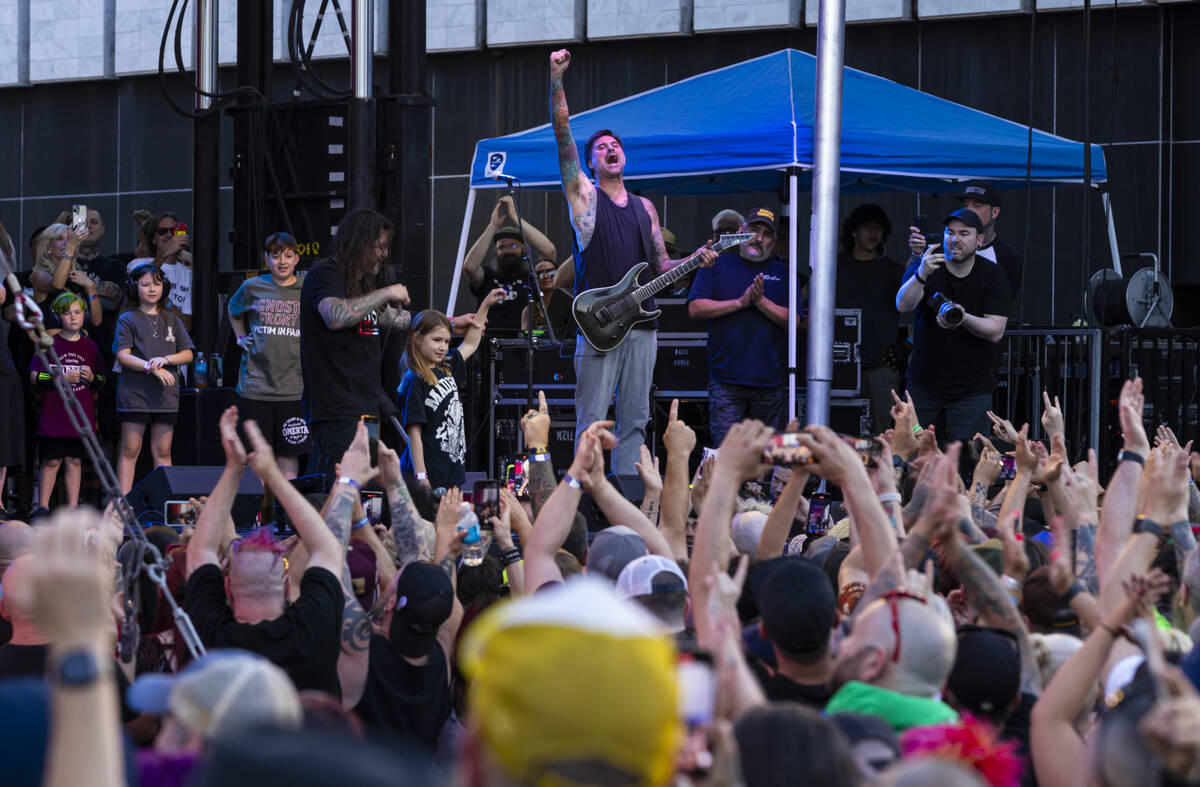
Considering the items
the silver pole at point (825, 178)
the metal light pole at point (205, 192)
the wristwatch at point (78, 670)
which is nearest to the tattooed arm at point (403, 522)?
the silver pole at point (825, 178)

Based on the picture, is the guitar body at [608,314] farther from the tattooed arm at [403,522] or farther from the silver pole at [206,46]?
the silver pole at [206,46]

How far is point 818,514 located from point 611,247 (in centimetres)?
186

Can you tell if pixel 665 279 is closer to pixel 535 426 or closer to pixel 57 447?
pixel 535 426

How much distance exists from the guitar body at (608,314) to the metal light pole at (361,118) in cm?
171

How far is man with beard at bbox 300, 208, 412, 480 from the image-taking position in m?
6.83

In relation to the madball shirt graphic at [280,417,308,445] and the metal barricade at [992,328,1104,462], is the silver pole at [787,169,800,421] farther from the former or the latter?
the madball shirt graphic at [280,417,308,445]

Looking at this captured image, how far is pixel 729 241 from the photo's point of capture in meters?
8.27

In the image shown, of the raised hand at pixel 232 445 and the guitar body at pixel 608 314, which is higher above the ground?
the guitar body at pixel 608 314

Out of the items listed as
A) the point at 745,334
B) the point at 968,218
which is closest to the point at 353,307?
the point at 745,334

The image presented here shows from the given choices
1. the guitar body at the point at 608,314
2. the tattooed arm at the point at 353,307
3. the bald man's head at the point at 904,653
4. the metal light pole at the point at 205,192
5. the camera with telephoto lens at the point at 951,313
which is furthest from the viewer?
the metal light pole at the point at 205,192

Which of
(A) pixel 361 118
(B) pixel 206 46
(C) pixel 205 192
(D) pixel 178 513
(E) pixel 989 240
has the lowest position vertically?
(D) pixel 178 513

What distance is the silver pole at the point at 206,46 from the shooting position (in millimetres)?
11156

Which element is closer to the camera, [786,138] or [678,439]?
[678,439]

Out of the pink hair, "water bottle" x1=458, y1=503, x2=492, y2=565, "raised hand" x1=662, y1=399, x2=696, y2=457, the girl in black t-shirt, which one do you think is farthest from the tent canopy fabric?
the pink hair
